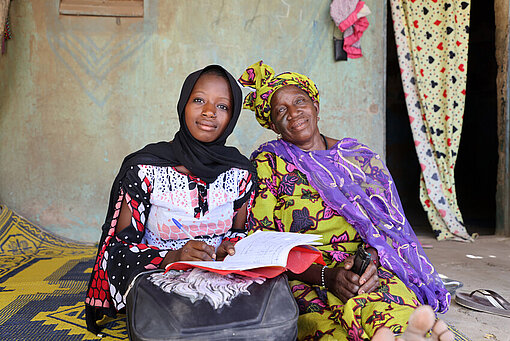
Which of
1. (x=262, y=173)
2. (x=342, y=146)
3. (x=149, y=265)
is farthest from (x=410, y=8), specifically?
(x=149, y=265)

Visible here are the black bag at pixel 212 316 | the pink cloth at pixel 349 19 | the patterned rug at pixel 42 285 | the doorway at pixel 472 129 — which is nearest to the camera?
the black bag at pixel 212 316

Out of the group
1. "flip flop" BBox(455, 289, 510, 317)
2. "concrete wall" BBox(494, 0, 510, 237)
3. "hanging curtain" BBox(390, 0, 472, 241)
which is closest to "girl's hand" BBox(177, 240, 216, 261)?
"flip flop" BBox(455, 289, 510, 317)

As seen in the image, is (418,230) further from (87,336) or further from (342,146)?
(87,336)

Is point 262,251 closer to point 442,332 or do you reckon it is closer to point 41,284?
point 442,332

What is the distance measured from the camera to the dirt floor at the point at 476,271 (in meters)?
2.11

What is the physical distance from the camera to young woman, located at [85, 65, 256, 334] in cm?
173

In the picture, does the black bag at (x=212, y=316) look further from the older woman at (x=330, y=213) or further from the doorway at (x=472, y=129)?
the doorway at (x=472, y=129)

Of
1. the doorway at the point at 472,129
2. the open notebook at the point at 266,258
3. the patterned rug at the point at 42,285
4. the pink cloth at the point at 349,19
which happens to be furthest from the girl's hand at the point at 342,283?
the doorway at the point at 472,129

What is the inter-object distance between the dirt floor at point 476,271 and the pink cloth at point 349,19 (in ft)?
6.83

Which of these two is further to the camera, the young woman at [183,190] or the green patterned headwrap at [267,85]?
the green patterned headwrap at [267,85]

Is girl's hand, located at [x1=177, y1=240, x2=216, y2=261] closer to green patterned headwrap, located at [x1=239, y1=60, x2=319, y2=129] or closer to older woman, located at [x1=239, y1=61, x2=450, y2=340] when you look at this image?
older woman, located at [x1=239, y1=61, x2=450, y2=340]

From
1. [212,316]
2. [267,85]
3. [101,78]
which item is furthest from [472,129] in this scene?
[212,316]

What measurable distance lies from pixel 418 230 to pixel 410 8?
2.42 meters

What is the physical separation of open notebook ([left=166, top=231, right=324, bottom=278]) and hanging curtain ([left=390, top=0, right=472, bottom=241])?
134 inches
